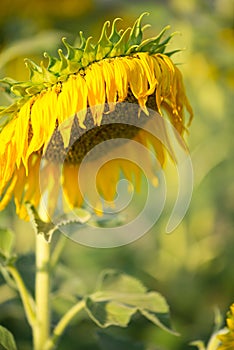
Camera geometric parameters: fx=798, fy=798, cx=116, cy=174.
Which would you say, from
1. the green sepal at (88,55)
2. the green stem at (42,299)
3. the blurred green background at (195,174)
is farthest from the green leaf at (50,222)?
the blurred green background at (195,174)

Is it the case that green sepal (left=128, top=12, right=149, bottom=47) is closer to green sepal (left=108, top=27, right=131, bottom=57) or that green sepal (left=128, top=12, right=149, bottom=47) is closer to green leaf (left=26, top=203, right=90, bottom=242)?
green sepal (left=108, top=27, right=131, bottom=57)

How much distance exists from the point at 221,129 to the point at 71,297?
0.84 metres

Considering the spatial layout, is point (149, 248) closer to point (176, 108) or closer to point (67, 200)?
point (67, 200)

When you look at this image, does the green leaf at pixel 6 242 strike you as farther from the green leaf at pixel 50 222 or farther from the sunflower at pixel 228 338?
the sunflower at pixel 228 338

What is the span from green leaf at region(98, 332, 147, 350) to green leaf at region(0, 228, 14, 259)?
0.21 metres

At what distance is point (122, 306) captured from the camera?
1.10m

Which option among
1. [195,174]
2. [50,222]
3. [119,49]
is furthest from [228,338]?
[195,174]

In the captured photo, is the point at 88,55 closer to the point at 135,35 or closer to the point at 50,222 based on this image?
the point at 135,35

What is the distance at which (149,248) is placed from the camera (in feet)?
6.23

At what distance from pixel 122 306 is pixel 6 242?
0.60 ft

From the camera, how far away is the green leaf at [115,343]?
118 cm

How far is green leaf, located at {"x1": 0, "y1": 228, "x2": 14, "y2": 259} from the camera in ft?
3.57

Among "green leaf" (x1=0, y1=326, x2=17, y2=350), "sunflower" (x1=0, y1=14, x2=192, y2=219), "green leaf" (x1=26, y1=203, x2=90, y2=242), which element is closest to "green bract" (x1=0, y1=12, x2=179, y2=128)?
"sunflower" (x1=0, y1=14, x2=192, y2=219)

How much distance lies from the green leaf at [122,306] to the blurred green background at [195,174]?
0.29m
